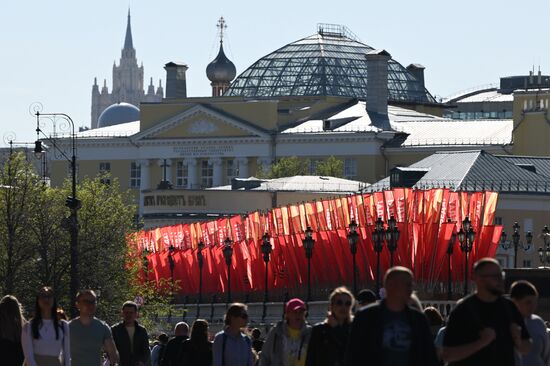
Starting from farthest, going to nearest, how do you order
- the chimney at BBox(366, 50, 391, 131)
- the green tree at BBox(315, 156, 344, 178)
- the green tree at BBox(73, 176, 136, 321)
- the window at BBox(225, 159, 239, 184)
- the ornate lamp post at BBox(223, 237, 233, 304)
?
the window at BBox(225, 159, 239, 184) → the chimney at BBox(366, 50, 391, 131) → the green tree at BBox(315, 156, 344, 178) → the ornate lamp post at BBox(223, 237, 233, 304) → the green tree at BBox(73, 176, 136, 321)

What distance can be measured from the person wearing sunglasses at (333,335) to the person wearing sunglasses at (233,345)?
6.06ft

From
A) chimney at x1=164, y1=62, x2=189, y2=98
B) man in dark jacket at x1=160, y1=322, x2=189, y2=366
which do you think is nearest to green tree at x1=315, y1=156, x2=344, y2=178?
chimney at x1=164, y1=62, x2=189, y2=98

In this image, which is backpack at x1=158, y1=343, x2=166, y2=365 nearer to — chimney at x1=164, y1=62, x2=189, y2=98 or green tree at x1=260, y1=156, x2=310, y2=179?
green tree at x1=260, y1=156, x2=310, y2=179

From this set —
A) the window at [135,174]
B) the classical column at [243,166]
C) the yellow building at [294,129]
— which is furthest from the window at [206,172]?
the window at [135,174]

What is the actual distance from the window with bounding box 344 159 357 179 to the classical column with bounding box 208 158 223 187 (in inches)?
353

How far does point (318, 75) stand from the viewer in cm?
15738

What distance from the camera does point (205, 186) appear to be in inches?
5615

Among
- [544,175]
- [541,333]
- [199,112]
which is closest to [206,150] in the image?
[199,112]

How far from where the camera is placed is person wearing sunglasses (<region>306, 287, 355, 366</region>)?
22016 millimetres

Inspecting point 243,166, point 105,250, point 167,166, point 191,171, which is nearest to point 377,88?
point 243,166

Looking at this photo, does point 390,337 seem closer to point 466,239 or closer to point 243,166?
point 466,239

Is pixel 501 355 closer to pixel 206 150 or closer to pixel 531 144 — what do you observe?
pixel 531 144

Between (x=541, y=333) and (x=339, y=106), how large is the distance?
124677 millimetres

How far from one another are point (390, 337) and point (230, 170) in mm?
125905
